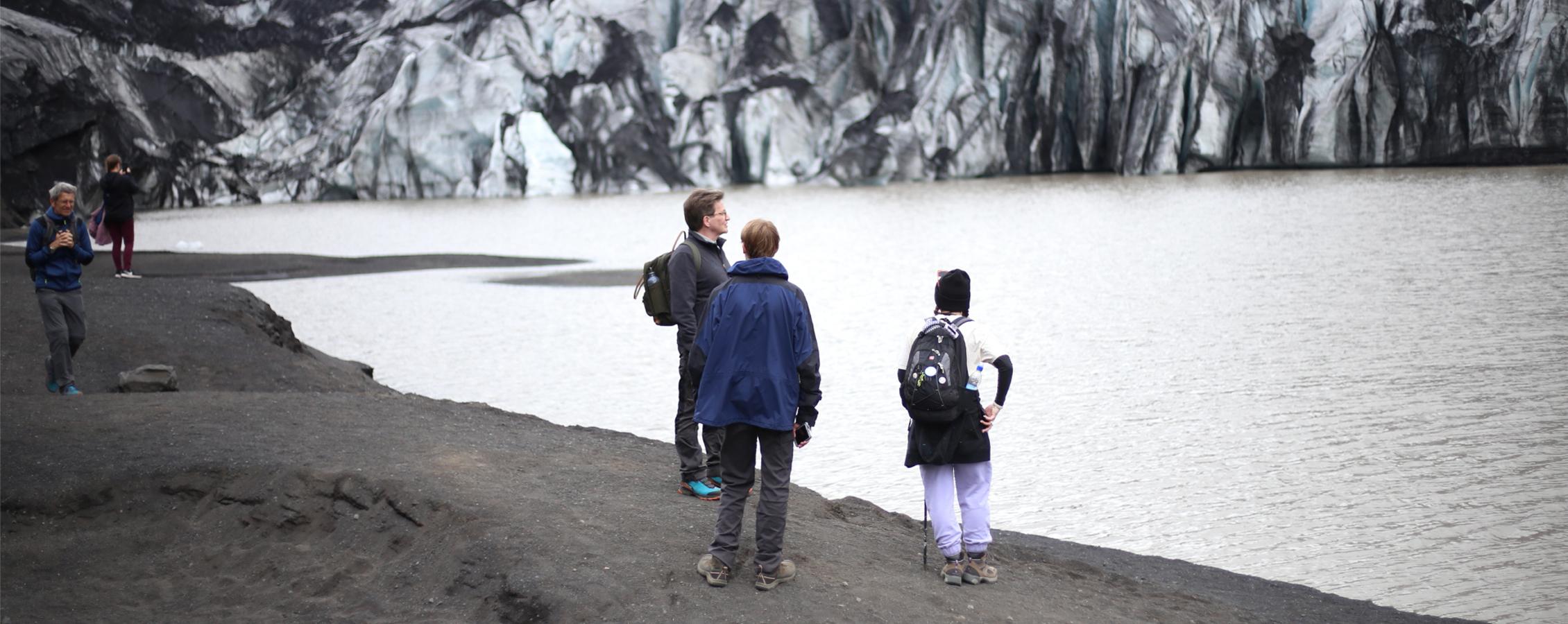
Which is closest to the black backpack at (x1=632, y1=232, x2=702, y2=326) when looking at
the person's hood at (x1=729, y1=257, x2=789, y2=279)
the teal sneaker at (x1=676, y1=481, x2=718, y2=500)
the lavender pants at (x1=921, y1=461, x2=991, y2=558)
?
the teal sneaker at (x1=676, y1=481, x2=718, y2=500)

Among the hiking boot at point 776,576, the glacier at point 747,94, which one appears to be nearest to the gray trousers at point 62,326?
the hiking boot at point 776,576

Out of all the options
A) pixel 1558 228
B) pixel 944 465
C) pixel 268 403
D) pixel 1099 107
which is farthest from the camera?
pixel 1099 107

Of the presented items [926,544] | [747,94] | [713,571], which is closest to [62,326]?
[713,571]

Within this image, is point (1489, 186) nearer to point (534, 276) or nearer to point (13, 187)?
point (534, 276)

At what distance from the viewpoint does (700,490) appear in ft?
21.7

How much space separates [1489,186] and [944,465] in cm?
3135

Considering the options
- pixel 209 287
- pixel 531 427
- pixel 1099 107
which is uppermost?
pixel 1099 107

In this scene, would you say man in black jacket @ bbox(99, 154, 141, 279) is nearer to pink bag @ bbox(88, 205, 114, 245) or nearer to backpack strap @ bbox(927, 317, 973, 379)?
pink bag @ bbox(88, 205, 114, 245)

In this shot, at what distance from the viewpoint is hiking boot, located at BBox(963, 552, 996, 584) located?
5.77 meters

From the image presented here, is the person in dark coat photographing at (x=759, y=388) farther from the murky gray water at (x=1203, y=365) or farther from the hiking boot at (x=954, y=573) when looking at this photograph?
the murky gray water at (x=1203, y=365)

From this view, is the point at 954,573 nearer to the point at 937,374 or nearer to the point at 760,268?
the point at 937,374

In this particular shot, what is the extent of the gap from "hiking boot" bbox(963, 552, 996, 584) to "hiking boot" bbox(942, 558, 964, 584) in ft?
0.08

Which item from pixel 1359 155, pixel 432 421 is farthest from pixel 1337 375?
pixel 1359 155

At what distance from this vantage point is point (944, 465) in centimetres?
561
